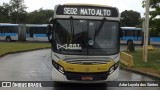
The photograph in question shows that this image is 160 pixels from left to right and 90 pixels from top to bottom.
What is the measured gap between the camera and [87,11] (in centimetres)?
1393

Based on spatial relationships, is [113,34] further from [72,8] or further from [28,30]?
[28,30]

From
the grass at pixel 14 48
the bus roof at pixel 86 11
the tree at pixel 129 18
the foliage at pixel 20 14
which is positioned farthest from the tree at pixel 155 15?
the foliage at pixel 20 14

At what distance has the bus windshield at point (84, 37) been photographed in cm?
1359

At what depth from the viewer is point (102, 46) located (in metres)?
13.7

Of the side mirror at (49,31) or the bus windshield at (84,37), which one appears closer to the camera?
the bus windshield at (84,37)

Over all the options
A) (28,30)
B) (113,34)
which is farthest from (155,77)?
(28,30)

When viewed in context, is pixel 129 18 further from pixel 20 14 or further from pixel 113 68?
pixel 113 68

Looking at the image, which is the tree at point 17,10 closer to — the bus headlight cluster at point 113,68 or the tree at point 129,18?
the tree at point 129,18

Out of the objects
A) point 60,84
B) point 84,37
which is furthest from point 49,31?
point 60,84

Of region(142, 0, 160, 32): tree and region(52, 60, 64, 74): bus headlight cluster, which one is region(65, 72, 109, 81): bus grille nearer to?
region(52, 60, 64, 74): bus headlight cluster

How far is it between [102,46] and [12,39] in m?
50.4

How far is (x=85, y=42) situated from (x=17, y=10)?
4506 inches

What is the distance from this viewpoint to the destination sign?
1388 centimetres

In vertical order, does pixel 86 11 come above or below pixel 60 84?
above
